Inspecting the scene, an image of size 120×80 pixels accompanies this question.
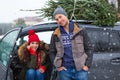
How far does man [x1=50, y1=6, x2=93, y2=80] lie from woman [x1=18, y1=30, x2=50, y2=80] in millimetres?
581

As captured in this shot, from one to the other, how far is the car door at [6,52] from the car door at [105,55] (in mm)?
1149

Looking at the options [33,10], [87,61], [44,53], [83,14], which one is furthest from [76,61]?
[33,10]

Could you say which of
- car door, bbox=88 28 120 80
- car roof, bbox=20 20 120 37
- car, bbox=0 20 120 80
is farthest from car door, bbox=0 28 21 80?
car door, bbox=88 28 120 80

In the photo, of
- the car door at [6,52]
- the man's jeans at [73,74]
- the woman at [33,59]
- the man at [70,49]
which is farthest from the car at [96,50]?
the man at [70,49]

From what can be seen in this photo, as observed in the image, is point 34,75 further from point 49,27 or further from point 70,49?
point 70,49

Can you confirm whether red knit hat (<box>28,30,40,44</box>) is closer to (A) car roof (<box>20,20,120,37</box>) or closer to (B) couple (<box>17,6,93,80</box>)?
(A) car roof (<box>20,20,120,37</box>)

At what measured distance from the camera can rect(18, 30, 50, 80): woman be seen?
5.17 meters

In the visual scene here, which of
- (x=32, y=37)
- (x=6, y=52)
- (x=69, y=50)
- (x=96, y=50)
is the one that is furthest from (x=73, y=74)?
(x=6, y=52)

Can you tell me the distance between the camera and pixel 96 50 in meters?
5.22

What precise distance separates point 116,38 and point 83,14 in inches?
24.6

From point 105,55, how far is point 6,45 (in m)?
1.63

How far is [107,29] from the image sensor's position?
5336 mm

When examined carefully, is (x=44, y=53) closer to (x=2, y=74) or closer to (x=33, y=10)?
(x=2, y=74)

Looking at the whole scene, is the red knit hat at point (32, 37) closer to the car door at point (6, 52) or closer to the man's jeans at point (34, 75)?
the car door at point (6, 52)
